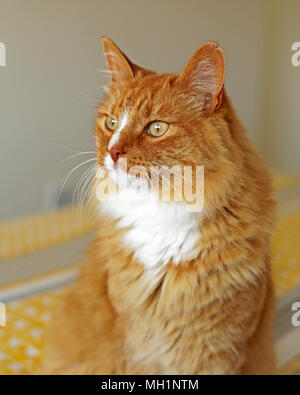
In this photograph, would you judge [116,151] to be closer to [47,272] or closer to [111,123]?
[111,123]

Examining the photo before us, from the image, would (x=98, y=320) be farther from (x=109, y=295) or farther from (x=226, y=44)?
(x=226, y=44)

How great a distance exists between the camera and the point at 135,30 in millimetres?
1003

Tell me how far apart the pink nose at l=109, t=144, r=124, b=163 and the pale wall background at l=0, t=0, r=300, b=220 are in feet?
0.88

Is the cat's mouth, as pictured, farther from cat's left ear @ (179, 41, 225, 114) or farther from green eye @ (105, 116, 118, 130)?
cat's left ear @ (179, 41, 225, 114)

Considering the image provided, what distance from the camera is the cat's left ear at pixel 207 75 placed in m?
0.60

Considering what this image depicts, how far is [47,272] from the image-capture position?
1.29 metres

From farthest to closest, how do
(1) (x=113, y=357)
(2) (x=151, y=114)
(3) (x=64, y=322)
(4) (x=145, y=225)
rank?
(3) (x=64, y=322) < (1) (x=113, y=357) < (4) (x=145, y=225) < (2) (x=151, y=114)

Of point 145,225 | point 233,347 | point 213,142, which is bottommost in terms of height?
point 233,347

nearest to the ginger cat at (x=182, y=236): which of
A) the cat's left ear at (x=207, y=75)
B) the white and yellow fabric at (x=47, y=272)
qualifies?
the cat's left ear at (x=207, y=75)

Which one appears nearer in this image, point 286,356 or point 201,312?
point 201,312

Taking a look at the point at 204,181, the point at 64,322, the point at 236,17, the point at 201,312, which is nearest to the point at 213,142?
the point at 204,181

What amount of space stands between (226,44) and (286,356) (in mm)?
769

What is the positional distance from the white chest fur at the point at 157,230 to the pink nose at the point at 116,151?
0.31ft

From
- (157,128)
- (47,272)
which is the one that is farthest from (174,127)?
(47,272)
